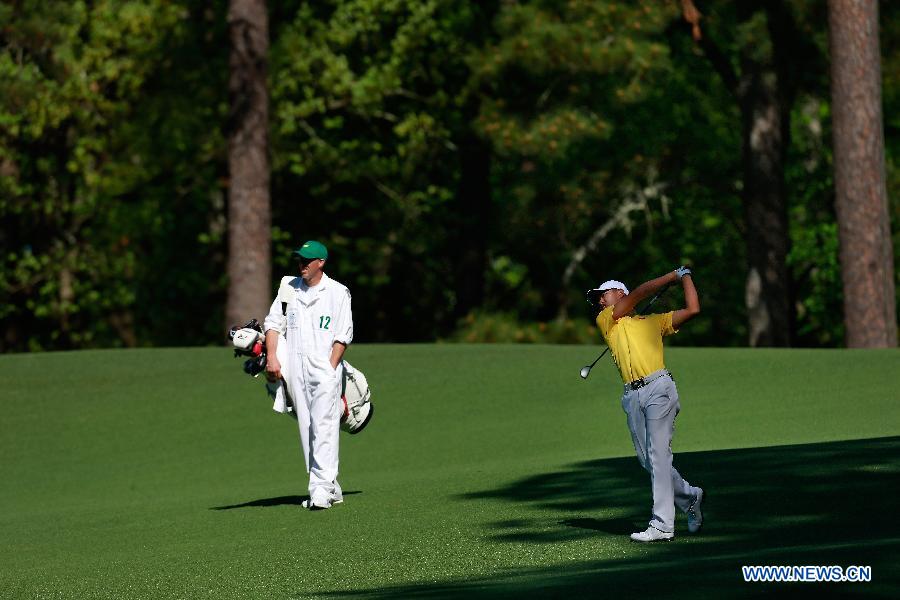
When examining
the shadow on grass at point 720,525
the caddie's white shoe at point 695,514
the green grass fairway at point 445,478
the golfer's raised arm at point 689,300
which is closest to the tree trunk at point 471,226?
the green grass fairway at point 445,478

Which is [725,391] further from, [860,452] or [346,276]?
[346,276]

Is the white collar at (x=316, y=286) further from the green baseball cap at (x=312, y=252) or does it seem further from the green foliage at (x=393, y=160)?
the green foliage at (x=393, y=160)

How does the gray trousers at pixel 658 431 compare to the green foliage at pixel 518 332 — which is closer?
the gray trousers at pixel 658 431

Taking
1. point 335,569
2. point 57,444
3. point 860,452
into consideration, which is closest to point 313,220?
point 57,444

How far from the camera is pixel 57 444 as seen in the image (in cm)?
2109

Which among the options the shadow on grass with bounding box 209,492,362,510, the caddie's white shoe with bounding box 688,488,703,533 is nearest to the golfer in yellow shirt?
the caddie's white shoe with bounding box 688,488,703,533

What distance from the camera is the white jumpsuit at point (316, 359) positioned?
13930 millimetres

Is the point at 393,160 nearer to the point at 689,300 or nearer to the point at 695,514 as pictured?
the point at 695,514

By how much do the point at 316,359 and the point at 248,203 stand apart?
17.6m

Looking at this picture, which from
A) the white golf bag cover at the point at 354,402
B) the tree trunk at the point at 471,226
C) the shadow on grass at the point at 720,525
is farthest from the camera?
the tree trunk at the point at 471,226

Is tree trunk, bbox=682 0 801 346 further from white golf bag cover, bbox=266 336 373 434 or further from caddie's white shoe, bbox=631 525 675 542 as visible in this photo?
caddie's white shoe, bbox=631 525 675 542

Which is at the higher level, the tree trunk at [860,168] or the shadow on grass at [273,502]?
the tree trunk at [860,168]

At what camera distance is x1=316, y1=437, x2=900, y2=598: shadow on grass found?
968 cm

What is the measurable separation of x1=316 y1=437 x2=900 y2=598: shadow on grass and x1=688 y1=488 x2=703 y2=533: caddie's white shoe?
10 cm
